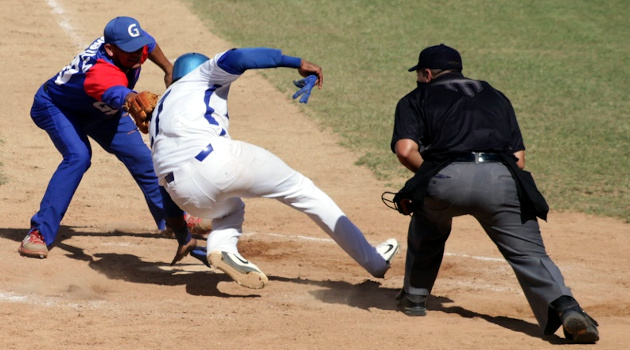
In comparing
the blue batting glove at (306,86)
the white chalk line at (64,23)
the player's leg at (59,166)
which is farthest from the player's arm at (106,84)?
the white chalk line at (64,23)

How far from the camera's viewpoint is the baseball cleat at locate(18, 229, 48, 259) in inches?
306

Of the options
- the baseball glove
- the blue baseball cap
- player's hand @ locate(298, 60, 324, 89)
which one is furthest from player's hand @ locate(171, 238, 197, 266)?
player's hand @ locate(298, 60, 324, 89)

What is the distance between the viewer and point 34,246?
7785mm

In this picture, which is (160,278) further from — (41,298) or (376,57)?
(376,57)

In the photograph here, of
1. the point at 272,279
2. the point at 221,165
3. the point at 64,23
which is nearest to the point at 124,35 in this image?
the point at 221,165

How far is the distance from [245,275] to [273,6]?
13606mm

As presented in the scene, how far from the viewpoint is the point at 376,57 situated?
655 inches

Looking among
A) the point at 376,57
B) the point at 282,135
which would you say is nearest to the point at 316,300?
the point at 282,135

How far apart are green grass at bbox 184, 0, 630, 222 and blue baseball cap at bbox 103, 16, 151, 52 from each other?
14.3ft

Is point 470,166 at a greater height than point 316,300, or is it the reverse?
point 470,166

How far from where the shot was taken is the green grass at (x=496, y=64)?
11633 millimetres

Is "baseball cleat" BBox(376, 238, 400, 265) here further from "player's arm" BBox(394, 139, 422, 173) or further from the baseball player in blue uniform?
the baseball player in blue uniform

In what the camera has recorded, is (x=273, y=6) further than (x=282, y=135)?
Yes

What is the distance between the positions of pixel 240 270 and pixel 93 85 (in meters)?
2.16
